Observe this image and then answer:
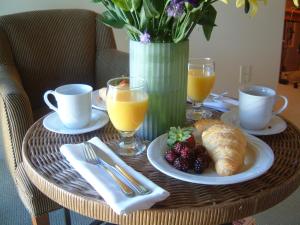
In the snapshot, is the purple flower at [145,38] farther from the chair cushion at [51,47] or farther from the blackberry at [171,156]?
the chair cushion at [51,47]

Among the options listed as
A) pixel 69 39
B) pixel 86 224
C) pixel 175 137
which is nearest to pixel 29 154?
pixel 175 137

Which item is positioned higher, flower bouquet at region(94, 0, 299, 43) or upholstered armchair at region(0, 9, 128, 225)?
flower bouquet at region(94, 0, 299, 43)

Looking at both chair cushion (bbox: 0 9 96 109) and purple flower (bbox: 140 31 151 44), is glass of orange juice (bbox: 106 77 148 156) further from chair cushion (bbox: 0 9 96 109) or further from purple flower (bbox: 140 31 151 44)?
chair cushion (bbox: 0 9 96 109)

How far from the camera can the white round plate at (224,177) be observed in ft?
2.23

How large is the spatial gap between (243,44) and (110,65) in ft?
4.38

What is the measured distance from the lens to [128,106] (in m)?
0.79

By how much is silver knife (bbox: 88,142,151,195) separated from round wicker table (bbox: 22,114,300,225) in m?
0.04

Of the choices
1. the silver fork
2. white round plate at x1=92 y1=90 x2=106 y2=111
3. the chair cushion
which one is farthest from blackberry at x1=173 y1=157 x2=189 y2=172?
the chair cushion

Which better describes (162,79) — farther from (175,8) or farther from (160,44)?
(175,8)

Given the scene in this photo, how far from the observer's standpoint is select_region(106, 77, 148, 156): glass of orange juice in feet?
2.61

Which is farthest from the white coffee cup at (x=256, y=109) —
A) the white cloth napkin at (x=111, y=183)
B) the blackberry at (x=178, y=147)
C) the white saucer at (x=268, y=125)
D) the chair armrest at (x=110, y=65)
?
the chair armrest at (x=110, y=65)

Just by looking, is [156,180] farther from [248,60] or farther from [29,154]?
[248,60]

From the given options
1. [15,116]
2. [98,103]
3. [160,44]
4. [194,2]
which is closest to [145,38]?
[160,44]

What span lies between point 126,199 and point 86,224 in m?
1.00
